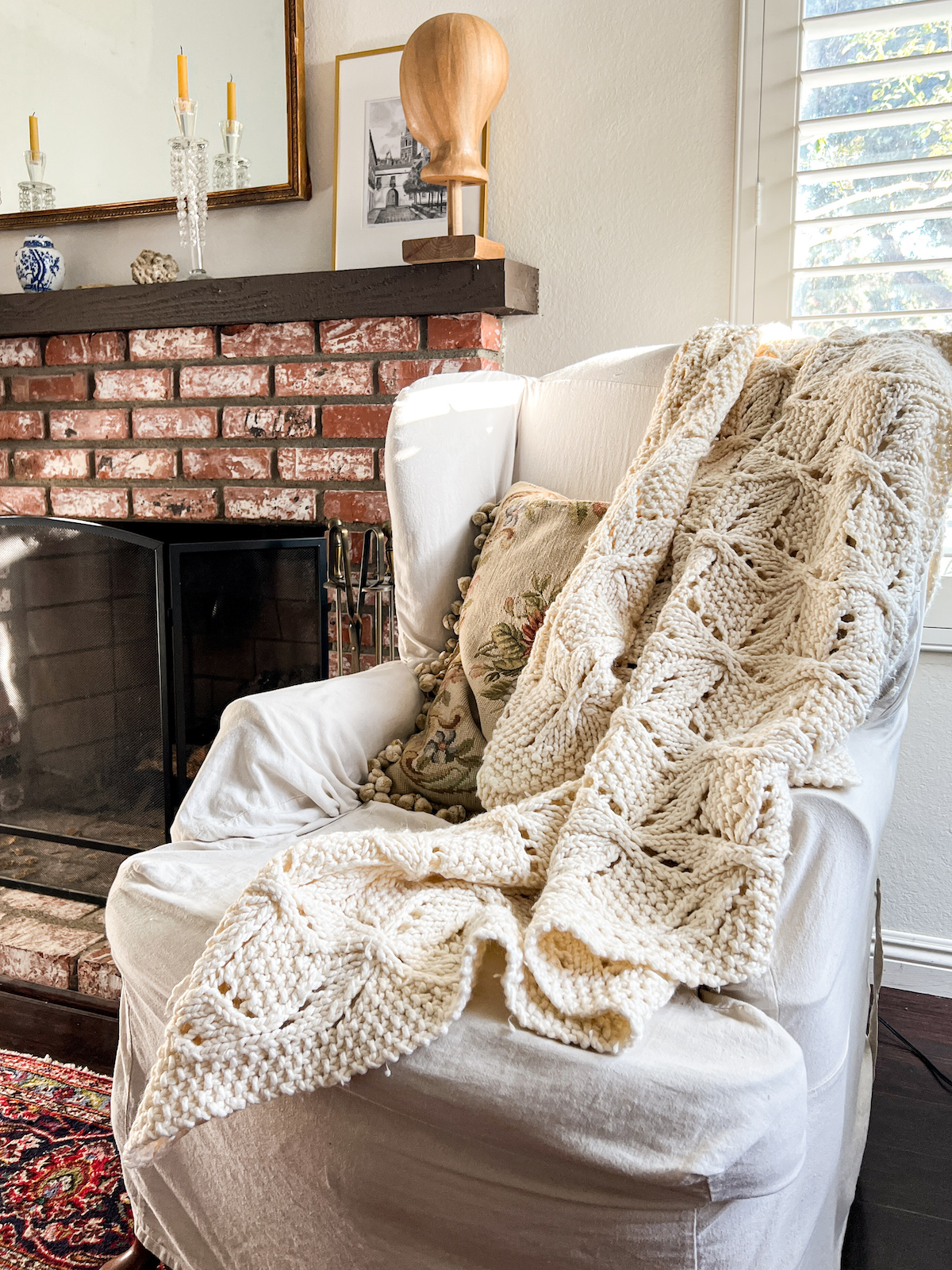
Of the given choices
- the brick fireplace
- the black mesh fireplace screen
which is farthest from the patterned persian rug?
the black mesh fireplace screen

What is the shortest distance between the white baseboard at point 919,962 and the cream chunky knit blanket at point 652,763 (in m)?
0.89

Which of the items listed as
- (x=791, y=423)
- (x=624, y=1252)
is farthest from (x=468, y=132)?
(x=624, y=1252)

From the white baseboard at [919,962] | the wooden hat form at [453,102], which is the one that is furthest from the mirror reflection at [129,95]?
the white baseboard at [919,962]

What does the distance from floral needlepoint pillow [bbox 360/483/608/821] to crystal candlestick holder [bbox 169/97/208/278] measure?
1.09 m

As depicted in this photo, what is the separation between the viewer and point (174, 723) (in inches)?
64.3

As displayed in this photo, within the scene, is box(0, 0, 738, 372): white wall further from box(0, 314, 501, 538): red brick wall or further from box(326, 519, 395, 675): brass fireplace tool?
box(326, 519, 395, 675): brass fireplace tool

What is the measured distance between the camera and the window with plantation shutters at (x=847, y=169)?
1.51 metres

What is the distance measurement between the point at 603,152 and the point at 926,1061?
1568 millimetres

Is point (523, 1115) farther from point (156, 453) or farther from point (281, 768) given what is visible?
point (156, 453)

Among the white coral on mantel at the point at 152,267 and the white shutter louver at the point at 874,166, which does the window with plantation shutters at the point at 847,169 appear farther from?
the white coral on mantel at the point at 152,267

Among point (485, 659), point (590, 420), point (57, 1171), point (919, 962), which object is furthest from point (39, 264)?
point (919, 962)

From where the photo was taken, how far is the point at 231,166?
77.0 inches

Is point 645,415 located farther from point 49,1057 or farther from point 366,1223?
point 49,1057

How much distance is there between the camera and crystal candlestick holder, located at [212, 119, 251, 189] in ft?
6.36
